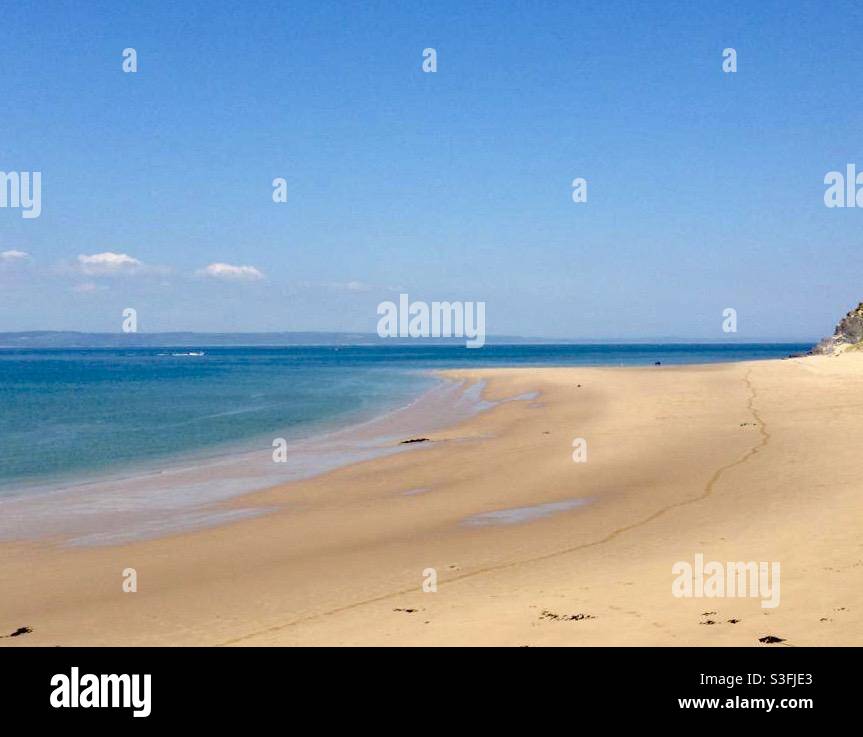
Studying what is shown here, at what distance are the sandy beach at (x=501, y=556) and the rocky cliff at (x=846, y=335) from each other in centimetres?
5722

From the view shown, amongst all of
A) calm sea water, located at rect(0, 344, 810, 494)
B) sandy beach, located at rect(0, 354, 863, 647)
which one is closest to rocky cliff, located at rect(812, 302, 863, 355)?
calm sea water, located at rect(0, 344, 810, 494)

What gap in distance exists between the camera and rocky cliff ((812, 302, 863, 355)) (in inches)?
2883

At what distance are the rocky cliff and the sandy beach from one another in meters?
57.2

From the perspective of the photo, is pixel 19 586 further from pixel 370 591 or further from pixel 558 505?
pixel 558 505

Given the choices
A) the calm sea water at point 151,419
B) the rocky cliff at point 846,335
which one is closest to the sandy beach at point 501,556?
the calm sea water at point 151,419

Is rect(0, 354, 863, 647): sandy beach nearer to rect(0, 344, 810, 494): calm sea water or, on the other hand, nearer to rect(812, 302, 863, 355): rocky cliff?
rect(0, 344, 810, 494): calm sea water

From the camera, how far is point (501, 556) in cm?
1210

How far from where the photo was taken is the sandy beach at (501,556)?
28.1 feet

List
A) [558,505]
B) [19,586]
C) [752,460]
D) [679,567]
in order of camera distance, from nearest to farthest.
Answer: [679,567] < [19,586] < [558,505] < [752,460]

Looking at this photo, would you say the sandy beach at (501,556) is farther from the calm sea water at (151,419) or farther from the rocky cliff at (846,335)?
the rocky cliff at (846,335)
